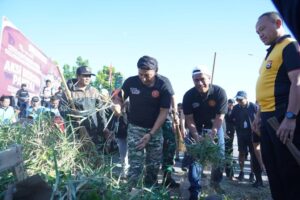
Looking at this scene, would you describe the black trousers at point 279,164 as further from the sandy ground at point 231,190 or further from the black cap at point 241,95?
the black cap at point 241,95

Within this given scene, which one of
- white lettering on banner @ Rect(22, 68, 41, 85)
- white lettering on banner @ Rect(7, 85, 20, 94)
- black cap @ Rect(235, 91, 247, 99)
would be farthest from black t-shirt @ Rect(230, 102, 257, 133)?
white lettering on banner @ Rect(22, 68, 41, 85)

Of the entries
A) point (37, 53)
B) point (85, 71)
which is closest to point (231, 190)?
point (85, 71)

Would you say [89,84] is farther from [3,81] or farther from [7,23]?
[7,23]

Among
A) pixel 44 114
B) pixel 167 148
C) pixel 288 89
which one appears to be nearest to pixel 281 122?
pixel 288 89

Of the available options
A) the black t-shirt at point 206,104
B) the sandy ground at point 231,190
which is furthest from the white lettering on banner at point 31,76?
the black t-shirt at point 206,104

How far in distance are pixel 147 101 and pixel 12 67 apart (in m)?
7.06

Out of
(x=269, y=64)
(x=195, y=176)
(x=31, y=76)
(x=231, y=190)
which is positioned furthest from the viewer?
(x=31, y=76)

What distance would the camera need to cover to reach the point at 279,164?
3047 mm

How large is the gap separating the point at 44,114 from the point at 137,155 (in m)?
1.24

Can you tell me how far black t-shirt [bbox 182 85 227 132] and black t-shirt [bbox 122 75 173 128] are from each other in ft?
0.99

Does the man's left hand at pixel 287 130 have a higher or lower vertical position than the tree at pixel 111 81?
lower

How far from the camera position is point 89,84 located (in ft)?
18.0

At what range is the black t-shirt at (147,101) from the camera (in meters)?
4.70

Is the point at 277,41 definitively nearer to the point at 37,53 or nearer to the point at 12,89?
the point at 12,89
